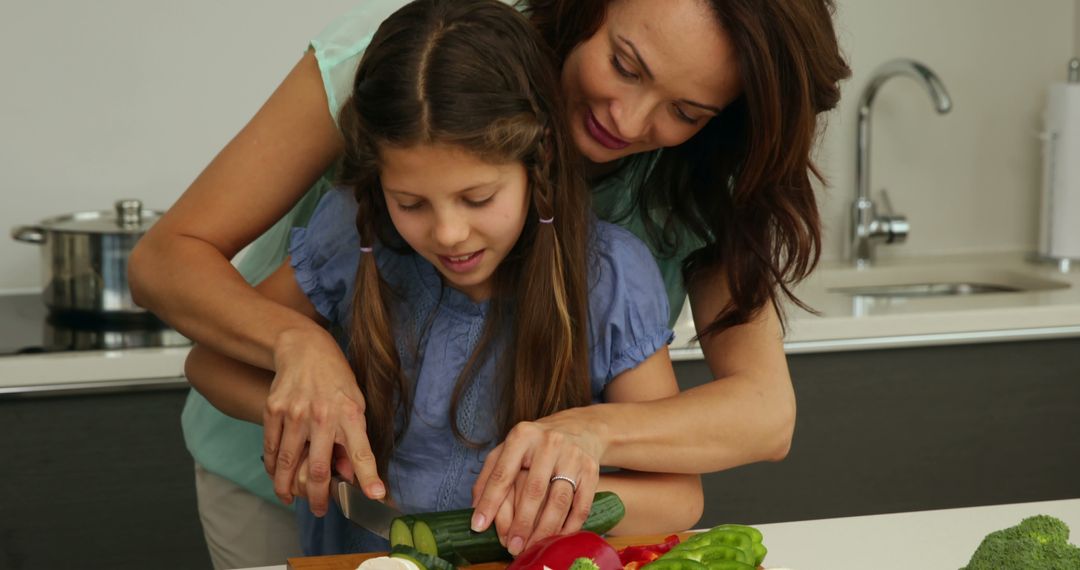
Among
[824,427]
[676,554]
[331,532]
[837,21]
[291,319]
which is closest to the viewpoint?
[676,554]

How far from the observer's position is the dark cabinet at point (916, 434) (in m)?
2.17

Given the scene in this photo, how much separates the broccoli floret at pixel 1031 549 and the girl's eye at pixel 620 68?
0.51 meters

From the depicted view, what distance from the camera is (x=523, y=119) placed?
1165 mm

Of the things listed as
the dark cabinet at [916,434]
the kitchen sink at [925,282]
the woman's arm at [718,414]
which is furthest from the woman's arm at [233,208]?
the kitchen sink at [925,282]

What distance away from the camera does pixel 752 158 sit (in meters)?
1.26

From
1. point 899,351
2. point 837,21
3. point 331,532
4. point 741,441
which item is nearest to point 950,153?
point 837,21

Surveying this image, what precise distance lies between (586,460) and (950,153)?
6.11 feet

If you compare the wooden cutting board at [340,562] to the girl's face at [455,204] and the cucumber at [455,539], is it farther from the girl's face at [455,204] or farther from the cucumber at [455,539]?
the girl's face at [455,204]

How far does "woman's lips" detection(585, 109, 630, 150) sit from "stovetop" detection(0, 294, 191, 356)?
92cm

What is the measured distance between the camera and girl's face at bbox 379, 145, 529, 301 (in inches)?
44.4

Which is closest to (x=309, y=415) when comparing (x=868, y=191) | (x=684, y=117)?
(x=684, y=117)

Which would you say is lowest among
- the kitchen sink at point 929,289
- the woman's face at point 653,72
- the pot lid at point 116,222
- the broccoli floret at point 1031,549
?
the broccoli floret at point 1031,549

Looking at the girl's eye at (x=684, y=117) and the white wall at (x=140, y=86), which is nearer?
the girl's eye at (x=684, y=117)

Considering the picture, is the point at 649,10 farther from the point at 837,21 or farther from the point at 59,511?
the point at 837,21
